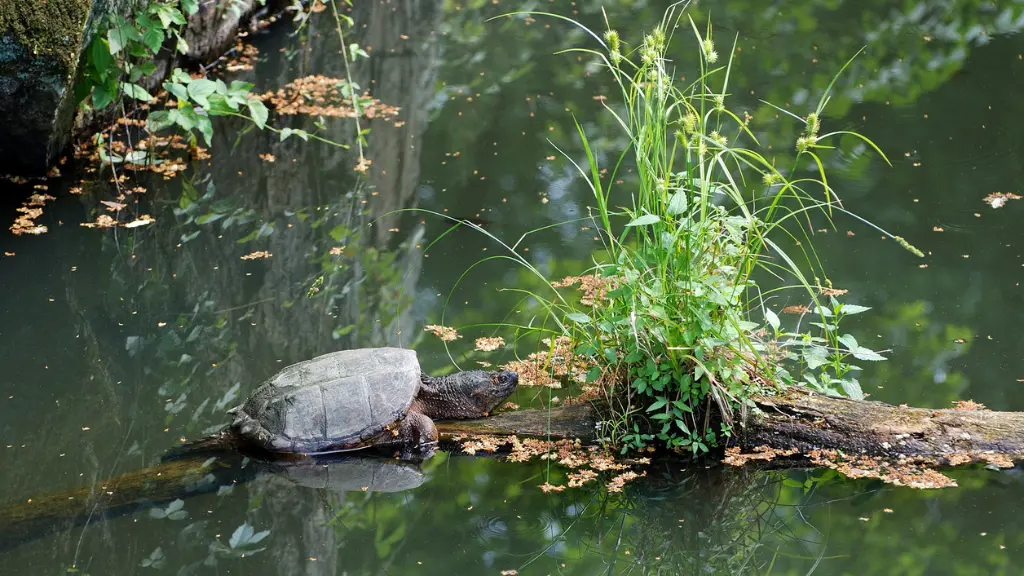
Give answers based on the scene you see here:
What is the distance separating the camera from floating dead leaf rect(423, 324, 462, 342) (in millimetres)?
3891

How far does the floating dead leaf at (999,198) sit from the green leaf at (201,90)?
4022 millimetres

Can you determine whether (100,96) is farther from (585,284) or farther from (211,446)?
(585,284)

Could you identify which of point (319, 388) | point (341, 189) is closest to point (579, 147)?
point (341, 189)

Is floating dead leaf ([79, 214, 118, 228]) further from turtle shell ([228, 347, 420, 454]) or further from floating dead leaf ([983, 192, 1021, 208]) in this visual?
floating dead leaf ([983, 192, 1021, 208])

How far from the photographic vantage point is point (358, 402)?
10.5 ft

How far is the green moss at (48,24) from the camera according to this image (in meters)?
4.43

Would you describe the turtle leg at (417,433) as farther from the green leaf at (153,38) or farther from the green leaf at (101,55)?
the green leaf at (101,55)

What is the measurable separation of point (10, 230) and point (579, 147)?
3.07 metres

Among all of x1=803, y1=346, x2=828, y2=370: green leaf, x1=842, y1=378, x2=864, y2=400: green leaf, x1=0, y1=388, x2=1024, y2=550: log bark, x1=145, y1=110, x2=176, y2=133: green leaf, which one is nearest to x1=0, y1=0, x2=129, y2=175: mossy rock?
x1=145, y1=110, x2=176, y2=133: green leaf

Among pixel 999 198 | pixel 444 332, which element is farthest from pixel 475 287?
pixel 999 198

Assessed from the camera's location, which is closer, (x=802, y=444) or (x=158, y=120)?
(x=802, y=444)

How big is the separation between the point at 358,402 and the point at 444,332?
78 cm

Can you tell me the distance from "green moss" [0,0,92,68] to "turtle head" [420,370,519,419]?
8.71ft

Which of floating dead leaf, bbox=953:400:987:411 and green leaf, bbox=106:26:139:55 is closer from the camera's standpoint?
floating dead leaf, bbox=953:400:987:411
